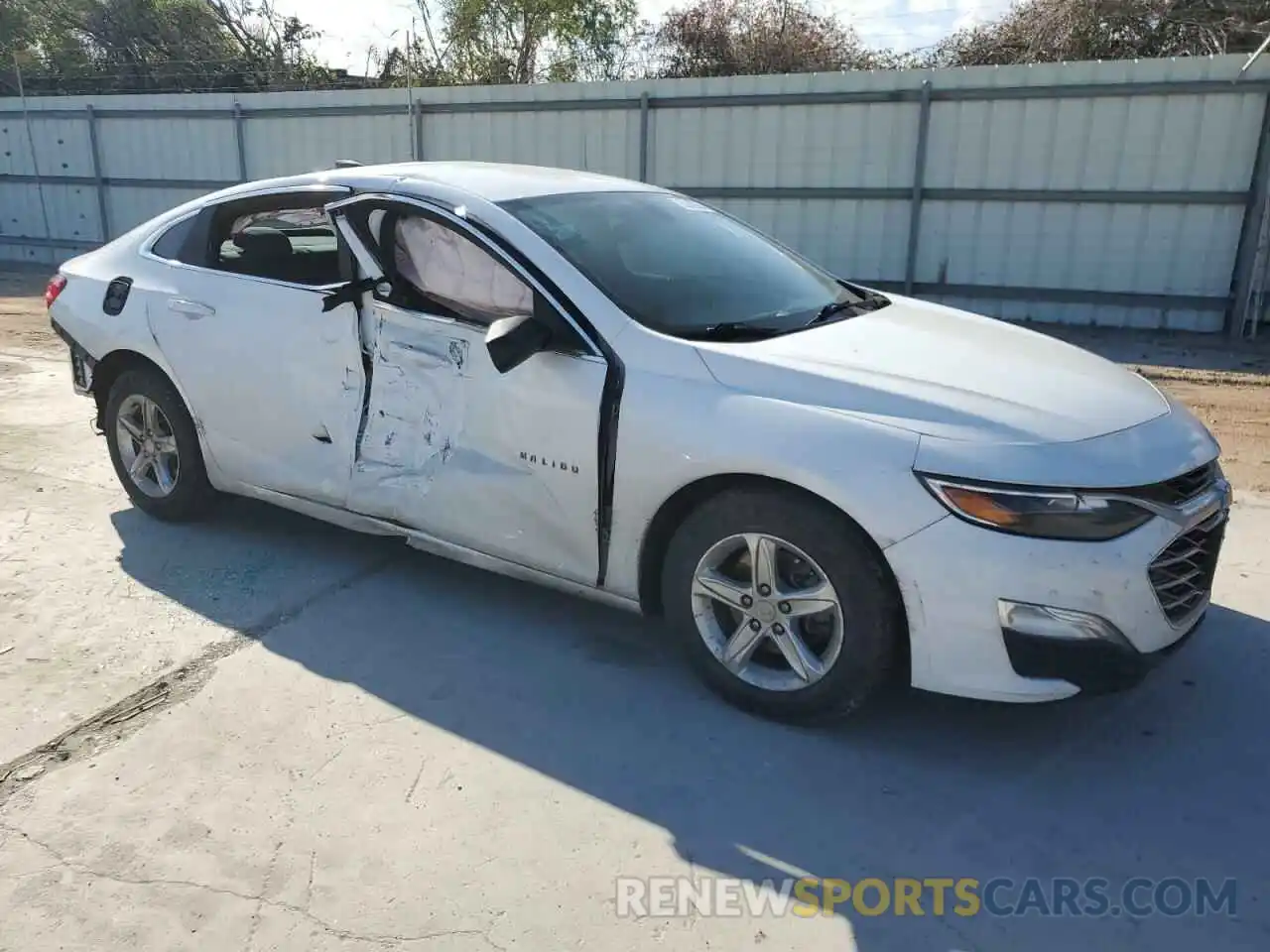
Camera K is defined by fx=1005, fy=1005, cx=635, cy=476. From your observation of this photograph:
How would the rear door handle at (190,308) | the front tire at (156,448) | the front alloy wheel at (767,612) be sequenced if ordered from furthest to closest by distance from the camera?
the front tire at (156,448) < the rear door handle at (190,308) < the front alloy wheel at (767,612)

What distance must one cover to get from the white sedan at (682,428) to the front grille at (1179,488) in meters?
0.01

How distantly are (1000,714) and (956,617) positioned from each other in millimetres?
720

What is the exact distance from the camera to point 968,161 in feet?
33.5

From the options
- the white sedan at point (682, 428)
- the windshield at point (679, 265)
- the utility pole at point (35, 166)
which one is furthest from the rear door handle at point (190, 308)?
the utility pole at point (35, 166)

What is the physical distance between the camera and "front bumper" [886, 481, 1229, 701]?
8.69 ft

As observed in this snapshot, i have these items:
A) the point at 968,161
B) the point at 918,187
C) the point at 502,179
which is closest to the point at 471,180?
the point at 502,179

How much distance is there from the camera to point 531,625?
384cm

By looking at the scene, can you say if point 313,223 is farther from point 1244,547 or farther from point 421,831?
point 1244,547

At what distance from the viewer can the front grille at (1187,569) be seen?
278cm

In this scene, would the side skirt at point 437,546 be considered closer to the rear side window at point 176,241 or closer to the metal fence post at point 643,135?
the rear side window at point 176,241

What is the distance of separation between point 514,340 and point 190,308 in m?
1.94

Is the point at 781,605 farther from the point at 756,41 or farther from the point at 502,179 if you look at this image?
the point at 756,41

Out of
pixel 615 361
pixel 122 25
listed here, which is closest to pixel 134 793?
pixel 615 361

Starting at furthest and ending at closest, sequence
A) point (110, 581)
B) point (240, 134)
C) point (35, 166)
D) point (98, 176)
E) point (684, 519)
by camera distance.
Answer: point (35, 166), point (98, 176), point (240, 134), point (110, 581), point (684, 519)
